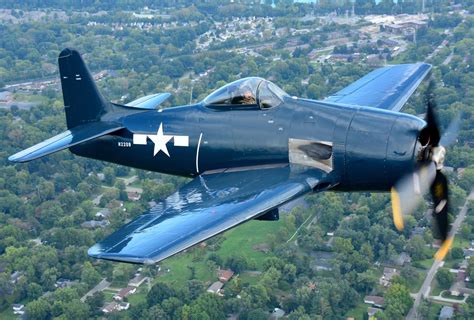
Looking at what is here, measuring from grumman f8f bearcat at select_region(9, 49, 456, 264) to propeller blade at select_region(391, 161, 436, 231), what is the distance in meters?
0.03

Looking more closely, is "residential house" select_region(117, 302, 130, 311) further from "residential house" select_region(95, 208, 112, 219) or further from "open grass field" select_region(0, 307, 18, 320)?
"residential house" select_region(95, 208, 112, 219)

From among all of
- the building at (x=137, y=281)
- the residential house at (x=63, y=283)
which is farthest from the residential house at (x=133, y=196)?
the building at (x=137, y=281)

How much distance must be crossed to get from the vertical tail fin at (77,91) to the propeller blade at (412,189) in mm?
11125

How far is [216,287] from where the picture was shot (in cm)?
5247

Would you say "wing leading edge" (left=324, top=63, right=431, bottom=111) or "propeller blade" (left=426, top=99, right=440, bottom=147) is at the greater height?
"propeller blade" (left=426, top=99, right=440, bottom=147)

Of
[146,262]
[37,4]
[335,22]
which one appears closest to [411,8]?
[335,22]

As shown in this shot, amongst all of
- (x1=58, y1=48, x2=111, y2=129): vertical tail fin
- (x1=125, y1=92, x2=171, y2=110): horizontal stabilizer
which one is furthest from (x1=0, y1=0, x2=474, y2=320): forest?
(x1=58, y1=48, x2=111, y2=129): vertical tail fin

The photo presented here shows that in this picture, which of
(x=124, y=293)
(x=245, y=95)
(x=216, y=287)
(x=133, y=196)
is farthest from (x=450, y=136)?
(x=133, y=196)

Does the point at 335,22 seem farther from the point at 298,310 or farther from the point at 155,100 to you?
the point at 155,100

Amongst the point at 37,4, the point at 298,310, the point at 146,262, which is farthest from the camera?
the point at 37,4

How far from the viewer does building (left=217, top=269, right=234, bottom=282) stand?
2104 inches

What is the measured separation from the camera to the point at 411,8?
155 meters

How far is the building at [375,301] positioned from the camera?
50.3m

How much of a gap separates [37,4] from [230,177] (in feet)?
560
